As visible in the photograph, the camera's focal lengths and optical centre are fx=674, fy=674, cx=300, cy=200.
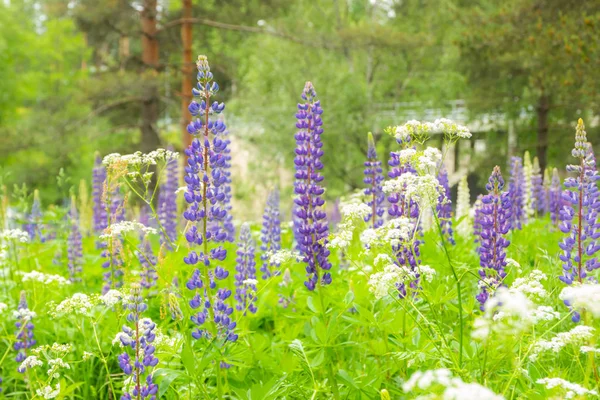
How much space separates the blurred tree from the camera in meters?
14.0

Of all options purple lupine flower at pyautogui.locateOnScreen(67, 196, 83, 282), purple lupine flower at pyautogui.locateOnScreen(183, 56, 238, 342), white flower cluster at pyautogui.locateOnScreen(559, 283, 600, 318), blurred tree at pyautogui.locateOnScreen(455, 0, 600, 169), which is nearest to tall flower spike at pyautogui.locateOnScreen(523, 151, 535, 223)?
purple lupine flower at pyautogui.locateOnScreen(67, 196, 83, 282)

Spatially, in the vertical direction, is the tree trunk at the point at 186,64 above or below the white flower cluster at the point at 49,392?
above

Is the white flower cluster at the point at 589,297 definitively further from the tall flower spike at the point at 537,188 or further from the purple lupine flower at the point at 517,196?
the tall flower spike at the point at 537,188

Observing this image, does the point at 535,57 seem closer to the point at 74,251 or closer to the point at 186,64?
the point at 186,64

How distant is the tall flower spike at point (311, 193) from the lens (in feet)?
11.4

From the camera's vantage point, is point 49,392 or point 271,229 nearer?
point 49,392

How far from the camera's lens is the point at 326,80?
21359 mm

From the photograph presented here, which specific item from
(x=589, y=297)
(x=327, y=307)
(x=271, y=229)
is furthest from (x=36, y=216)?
(x=589, y=297)

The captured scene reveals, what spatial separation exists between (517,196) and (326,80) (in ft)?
51.9

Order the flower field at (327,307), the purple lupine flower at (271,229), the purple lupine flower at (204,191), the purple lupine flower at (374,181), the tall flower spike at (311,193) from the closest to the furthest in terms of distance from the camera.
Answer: the flower field at (327,307) < the purple lupine flower at (204,191) < the tall flower spike at (311,193) < the purple lupine flower at (374,181) < the purple lupine flower at (271,229)

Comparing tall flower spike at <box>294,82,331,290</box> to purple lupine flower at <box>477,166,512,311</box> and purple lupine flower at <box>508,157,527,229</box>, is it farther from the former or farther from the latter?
purple lupine flower at <box>508,157,527,229</box>

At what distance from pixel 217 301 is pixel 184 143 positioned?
49.7ft

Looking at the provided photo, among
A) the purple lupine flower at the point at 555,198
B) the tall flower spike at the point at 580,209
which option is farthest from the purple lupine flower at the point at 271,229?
the purple lupine flower at the point at 555,198

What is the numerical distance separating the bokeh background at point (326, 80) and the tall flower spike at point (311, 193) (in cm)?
981
